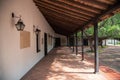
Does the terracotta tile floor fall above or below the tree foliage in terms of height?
below

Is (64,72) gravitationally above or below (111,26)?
below

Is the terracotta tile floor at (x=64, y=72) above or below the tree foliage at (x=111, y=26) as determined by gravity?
below

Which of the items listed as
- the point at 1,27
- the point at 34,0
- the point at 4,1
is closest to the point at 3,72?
the point at 1,27

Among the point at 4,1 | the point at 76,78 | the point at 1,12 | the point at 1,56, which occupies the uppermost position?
the point at 4,1

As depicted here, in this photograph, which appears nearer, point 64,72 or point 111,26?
point 64,72

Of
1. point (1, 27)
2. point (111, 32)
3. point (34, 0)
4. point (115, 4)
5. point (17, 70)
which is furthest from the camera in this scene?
point (111, 32)

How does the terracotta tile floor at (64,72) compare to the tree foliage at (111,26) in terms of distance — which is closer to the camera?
the terracotta tile floor at (64,72)

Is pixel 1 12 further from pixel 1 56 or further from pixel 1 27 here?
pixel 1 56

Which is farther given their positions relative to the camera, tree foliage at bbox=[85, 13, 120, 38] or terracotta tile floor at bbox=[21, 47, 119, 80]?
tree foliage at bbox=[85, 13, 120, 38]

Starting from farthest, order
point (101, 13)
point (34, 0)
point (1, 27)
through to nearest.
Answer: point (34, 0)
point (101, 13)
point (1, 27)

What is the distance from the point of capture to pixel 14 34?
567 centimetres

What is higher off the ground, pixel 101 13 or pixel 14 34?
pixel 101 13

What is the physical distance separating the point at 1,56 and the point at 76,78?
9.76 feet

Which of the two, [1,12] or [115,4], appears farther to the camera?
[115,4]
